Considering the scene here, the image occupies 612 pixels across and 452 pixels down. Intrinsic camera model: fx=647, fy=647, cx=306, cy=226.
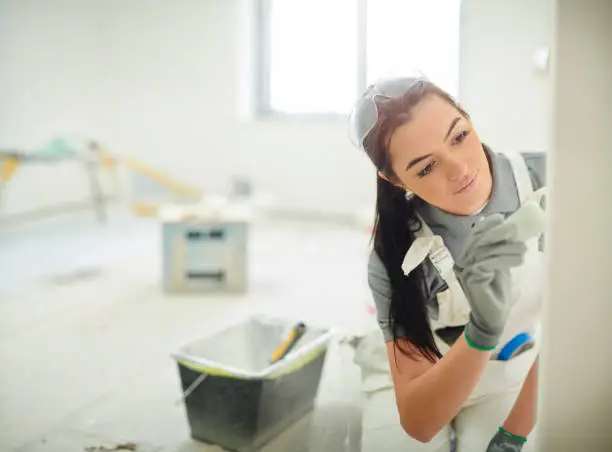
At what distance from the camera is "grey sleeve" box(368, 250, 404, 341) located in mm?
608

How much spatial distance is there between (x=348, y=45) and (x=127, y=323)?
0.84 meters

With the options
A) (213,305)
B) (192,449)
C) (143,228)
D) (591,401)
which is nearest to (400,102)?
(591,401)

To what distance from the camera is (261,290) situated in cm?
160

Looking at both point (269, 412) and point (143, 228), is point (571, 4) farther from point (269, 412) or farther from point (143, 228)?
point (143, 228)

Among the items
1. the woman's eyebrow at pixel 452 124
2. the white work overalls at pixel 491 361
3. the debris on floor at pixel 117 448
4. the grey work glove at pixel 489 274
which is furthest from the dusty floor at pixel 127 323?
the woman's eyebrow at pixel 452 124

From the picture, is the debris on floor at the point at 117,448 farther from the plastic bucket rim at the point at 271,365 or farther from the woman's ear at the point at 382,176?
the woman's ear at the point at 382,176

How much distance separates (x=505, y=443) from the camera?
23.0 inches

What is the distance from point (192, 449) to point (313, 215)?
1.17 m

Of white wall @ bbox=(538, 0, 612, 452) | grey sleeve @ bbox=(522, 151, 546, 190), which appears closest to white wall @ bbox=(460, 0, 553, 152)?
grey sleeve @ bbox=(522, 151, 546, 190)

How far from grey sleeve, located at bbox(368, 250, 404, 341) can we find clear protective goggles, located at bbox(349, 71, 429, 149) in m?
0.11

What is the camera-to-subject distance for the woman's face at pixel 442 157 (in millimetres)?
542

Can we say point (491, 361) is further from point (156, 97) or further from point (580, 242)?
point (156, 97)

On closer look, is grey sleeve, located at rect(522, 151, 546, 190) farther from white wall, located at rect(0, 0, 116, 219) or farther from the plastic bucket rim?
white wall, located at rect(0, 0, 116, 219)

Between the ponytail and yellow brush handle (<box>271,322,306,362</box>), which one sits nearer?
the ponytail
